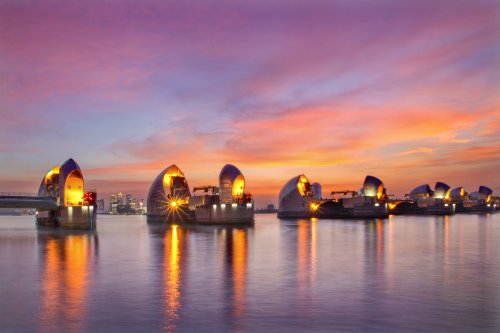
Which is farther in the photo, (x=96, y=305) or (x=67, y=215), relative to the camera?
(x=67, y=215)

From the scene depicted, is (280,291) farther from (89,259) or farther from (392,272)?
(89,259)

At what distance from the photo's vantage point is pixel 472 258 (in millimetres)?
40625

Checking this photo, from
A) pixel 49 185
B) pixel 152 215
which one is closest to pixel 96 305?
pixel 49 185

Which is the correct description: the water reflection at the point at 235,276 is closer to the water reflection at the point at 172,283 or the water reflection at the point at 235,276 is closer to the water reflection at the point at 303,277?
Result: the water reflection at the point at 172,283

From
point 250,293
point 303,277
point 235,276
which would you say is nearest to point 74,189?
point 235,276

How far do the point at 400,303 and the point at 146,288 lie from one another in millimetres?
11607

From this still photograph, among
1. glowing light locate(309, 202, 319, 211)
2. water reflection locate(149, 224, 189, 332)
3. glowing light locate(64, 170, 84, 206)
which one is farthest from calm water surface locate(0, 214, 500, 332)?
glowing light locate(309, 202, 319, 211)

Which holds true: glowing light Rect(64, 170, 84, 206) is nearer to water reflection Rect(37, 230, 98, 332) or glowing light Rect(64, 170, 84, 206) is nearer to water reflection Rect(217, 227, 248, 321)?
water reflection Rect(37, 230, 98, 332)

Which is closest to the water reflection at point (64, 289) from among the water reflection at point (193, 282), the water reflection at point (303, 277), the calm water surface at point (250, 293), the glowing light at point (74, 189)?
the calm water surface at point (250, 293)

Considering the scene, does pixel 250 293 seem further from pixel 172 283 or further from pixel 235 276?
pixel 235 276

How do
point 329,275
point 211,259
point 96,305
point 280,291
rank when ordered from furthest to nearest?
point 211,259
point 329,275
point 280,291
point 96,305

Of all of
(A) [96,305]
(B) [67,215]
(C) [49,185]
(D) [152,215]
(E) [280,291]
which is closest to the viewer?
(A) [96,305]

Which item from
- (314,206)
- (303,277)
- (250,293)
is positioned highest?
(250,293)

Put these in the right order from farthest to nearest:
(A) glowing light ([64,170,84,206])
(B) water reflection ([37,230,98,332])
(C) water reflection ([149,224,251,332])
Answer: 1. (A) glowing light ([64,170,84,206])
2. (C) water reflection ([149,224,251,332])
3. (B) water reflection ([37,230,98,332])
